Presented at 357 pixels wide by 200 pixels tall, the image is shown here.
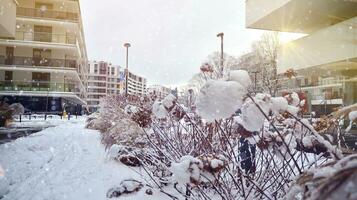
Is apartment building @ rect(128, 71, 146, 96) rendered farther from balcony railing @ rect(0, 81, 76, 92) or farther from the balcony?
the balcony

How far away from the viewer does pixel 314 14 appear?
41.9 feet

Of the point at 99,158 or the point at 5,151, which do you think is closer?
the point at 99,158

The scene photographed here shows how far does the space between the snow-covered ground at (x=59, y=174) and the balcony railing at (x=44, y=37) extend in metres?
26.4

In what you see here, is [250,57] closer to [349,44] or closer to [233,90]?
[349,44]

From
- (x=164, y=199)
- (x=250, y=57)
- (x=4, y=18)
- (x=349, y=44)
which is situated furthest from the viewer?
(x=250, y=57)

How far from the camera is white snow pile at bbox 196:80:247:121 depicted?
4.32 feet

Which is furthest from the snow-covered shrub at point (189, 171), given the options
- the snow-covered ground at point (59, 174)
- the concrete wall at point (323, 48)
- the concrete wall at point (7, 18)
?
the concrete wall at point (7, 18)

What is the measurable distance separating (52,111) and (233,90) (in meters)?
33.3

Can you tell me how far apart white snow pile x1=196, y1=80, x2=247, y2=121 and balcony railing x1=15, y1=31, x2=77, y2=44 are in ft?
111

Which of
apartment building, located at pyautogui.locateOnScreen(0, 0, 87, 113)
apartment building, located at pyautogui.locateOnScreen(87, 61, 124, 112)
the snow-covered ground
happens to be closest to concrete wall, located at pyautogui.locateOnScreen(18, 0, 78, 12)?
apartment building, located at pyautogui.locateOnScreen(0, 0, 87, 113)

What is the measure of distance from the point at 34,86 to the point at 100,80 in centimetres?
9865

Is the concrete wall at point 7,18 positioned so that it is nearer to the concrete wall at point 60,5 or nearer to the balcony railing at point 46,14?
the balcony railing at point 46,14

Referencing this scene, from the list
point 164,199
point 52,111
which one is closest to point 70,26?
point 52,111

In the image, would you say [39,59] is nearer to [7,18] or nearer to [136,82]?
[7,18]
